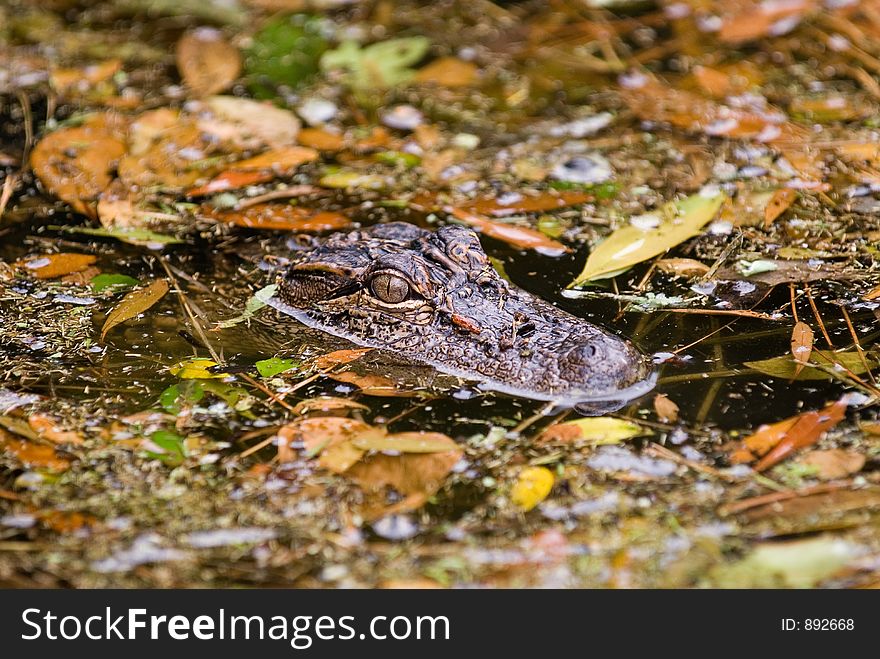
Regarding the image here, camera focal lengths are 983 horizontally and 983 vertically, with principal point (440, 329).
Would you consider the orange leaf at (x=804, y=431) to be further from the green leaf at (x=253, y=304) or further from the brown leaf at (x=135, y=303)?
the brown leaf at (x=135, y=303)

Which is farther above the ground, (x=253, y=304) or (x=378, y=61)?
(x=378, y=61)

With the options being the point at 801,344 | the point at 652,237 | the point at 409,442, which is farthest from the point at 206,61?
the point at 801,344

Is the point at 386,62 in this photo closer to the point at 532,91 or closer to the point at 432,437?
the point at 532,91

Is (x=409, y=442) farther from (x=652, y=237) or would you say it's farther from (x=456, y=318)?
(x=652, y=237)

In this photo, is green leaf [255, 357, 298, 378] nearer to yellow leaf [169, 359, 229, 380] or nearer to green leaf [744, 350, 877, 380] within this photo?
→ yellow leaf [169, 359, 229, 380]

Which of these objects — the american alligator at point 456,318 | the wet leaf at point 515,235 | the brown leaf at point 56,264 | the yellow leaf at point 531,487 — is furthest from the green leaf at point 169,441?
the wet leaf at point 515,235

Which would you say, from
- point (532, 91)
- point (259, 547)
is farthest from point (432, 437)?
point (532, 91)
